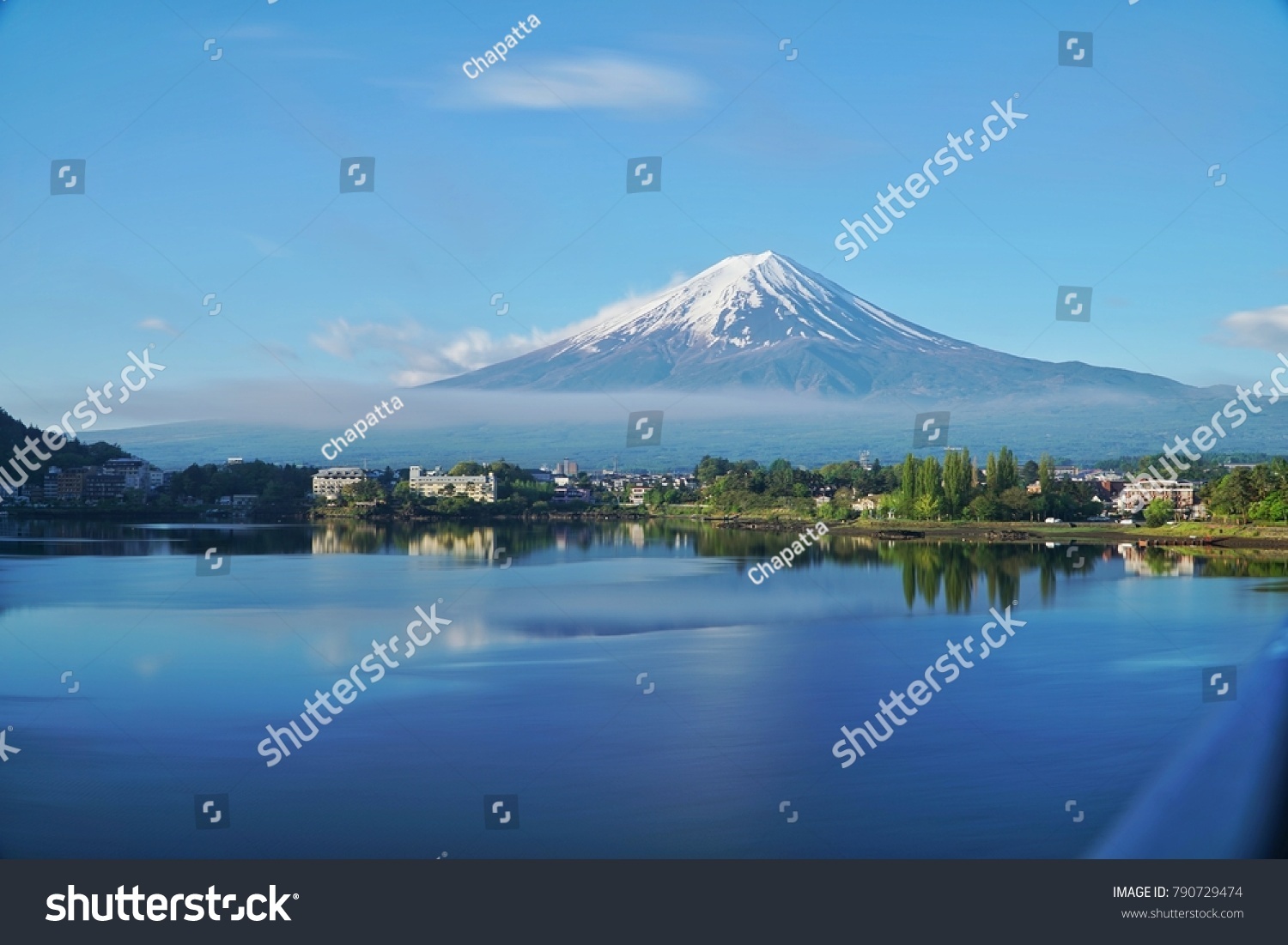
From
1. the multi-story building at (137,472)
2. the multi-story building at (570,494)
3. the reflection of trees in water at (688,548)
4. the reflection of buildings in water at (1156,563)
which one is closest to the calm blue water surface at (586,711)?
the reflection of trees in water at (688,548)

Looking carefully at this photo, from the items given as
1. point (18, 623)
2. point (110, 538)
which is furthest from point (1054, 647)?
point (110, 538)

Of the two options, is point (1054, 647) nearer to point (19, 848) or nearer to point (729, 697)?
point (729, 697)

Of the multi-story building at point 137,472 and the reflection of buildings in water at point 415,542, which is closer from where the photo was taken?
the reflection of buildings in water at point 415,542

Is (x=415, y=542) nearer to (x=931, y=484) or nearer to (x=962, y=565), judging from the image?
(x=962, y=565)

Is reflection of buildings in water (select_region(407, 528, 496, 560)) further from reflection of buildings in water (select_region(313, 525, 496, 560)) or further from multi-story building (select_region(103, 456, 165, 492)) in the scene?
multi-story building (select_region(103, 456, 165, 492))

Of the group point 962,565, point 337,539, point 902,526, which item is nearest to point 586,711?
point 962,565

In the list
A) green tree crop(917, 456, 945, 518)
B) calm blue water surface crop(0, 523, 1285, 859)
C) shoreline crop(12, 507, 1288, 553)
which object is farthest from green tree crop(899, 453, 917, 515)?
calm blue water surface crop(0, 523, 1285, 859)

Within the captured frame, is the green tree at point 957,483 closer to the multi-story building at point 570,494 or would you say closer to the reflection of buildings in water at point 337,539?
the multi-story building at point 570,494
